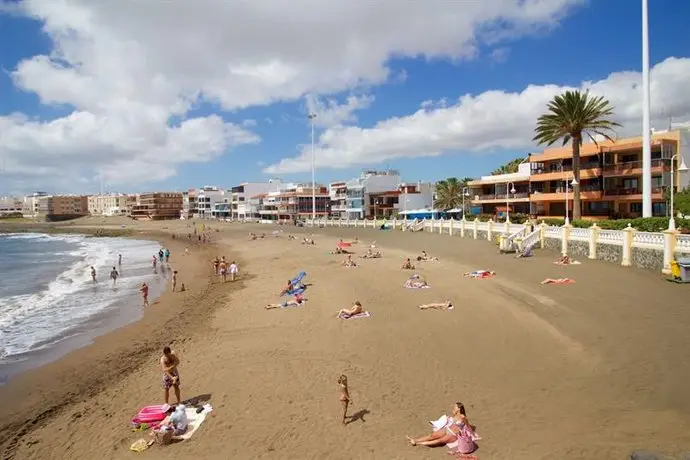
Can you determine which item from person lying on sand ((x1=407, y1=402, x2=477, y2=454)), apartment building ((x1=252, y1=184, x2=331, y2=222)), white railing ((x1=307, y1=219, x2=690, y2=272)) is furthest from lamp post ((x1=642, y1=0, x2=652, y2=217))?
apartment building ((x1=252, y1=184, x2=331, y2=222))

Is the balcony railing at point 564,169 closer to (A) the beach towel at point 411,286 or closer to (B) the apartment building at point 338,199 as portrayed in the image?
(A) the beach towel at point 411,286

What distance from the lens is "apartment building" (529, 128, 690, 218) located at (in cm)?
3478

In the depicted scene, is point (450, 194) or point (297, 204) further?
point (297, 204)

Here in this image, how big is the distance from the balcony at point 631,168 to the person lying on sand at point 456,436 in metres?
35.3

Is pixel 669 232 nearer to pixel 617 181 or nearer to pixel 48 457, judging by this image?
pixel 48 457

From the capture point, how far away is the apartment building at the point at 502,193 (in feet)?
167

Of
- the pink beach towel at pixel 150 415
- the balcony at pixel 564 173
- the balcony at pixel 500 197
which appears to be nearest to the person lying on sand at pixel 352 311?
the pink beach towel at pixel 150 415

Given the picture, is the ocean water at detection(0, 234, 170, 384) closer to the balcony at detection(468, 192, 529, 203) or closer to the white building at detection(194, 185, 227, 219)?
the balcony at detection(468, 192, 529, 203)

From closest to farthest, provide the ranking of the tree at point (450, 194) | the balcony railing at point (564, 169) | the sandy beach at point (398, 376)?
the sandy beach at point (398, 376), the balcony railing at point (564, 169), the tree at point (450, 194)

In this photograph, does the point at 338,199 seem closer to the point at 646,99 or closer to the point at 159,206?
the point at 646,99

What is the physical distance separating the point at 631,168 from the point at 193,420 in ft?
128

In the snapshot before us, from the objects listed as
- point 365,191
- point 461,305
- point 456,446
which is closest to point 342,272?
point 461,305

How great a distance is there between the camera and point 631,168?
1447 inches

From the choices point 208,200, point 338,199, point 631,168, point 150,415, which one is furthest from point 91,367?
point 208,200
